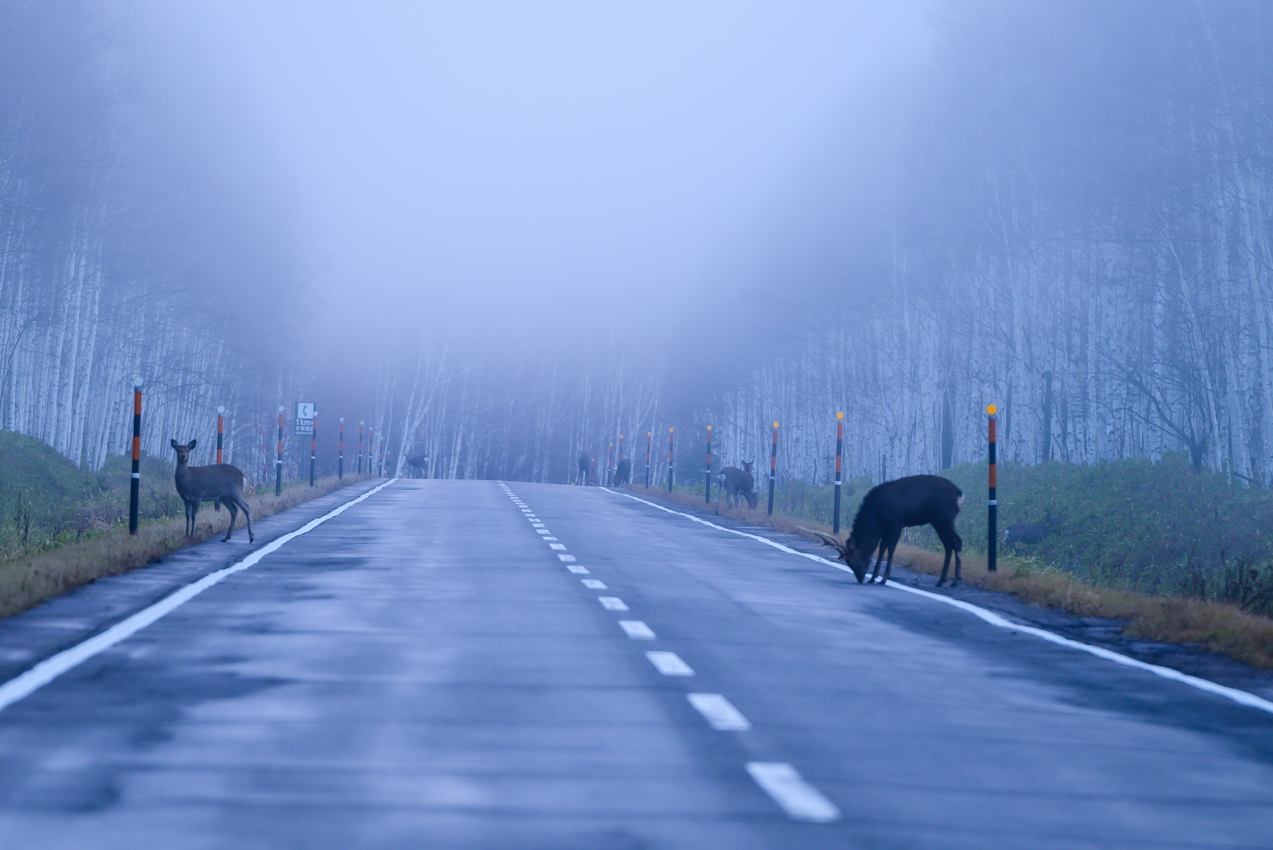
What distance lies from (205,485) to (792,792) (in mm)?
14782

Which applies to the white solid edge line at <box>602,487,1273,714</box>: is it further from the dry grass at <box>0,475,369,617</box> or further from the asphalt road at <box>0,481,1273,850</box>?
the dry grass at <box>0,475,369,617</box>

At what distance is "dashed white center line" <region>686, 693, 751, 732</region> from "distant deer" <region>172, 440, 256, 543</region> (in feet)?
40.2

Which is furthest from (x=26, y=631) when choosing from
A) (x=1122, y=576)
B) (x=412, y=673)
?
(x=1122, y=576)

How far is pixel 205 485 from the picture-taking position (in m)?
19.1

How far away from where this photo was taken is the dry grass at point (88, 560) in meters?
11.7

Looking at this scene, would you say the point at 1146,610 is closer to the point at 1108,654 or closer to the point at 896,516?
the point at 1108,654

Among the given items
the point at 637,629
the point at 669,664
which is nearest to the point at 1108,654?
Answer: the point at 637,629

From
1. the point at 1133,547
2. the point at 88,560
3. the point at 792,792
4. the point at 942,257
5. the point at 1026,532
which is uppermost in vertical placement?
the point at 942,257

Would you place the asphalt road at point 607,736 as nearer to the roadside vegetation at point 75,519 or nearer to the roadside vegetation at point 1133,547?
the roadside vegetation at point 1133,547

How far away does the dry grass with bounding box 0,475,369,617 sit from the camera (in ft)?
38.4

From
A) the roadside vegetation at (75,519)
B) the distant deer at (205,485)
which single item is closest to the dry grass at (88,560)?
the roadside vegetation at (75,519)

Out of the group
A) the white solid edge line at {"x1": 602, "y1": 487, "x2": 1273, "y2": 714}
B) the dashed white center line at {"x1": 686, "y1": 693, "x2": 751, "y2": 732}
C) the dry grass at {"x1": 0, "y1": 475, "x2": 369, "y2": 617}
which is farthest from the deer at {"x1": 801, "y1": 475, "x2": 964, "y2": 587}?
the dashed white center line at {"x1": 686, "y1": 693, "x2": 751, "y2": 732}

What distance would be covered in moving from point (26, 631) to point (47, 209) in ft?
82.0

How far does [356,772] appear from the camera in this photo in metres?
5.79
